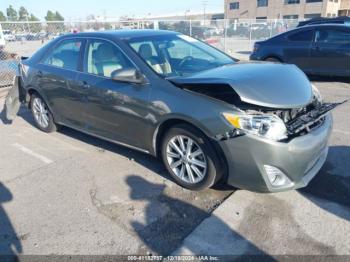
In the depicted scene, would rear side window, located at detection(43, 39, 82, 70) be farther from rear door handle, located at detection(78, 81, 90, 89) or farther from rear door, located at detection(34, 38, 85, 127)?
rear door handle, located at detection(78, 81, 90, 89)

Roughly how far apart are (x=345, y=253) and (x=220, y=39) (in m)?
16.3

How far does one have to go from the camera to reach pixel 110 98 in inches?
157

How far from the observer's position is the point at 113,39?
4098mm

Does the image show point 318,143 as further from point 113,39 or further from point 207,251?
point 113,39

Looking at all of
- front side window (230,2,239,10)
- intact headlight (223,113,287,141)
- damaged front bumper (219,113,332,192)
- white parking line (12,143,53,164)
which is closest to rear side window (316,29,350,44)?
damaged front bumper (219,113,332,192)

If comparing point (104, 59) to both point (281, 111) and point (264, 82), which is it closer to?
point (264, 82)

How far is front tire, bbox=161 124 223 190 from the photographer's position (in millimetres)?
3297

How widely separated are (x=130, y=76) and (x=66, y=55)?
5.46 ft

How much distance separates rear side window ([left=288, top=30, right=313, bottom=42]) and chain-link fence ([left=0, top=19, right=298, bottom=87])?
4.92 m

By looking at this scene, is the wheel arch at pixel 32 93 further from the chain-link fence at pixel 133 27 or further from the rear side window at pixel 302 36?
the rear side window at pixel 302 36

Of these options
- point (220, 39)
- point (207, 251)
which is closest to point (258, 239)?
point (207, 251)

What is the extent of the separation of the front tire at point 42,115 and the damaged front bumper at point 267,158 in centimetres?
341

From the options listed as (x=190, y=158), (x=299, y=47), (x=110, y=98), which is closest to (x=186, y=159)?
(x=190, y=158)

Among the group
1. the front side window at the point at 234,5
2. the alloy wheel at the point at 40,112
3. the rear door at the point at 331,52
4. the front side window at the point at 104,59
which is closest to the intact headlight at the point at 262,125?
the front side window at the point at 104,59
